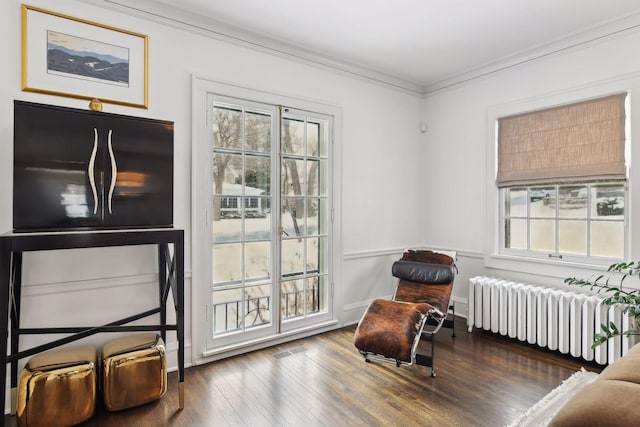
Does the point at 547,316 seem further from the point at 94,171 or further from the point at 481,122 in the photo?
the point at 94,171

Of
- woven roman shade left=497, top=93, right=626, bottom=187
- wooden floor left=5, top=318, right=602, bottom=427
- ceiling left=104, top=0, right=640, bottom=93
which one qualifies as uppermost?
ceiling left=104, top=0, right=640, bottom=93

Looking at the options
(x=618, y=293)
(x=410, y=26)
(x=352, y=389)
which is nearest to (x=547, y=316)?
(x=618, y=293)

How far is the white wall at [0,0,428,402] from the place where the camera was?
2.34 m

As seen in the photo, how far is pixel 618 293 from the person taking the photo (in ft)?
8.63

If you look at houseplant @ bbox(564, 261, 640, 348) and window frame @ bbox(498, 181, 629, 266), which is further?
window frame @ bbox(498, 181, 629, 266)

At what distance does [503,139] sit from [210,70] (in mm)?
3058

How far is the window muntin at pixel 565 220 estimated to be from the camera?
10.2 feet

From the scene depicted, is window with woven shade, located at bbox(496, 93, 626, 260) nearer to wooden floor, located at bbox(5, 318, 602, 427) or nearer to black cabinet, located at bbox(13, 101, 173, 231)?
wooden floor, located at bbox(5, 318, 602, 427)

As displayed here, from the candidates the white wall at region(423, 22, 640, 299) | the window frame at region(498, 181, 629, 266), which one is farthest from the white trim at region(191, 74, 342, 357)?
the window frame at region(498, 181, 629, 266)

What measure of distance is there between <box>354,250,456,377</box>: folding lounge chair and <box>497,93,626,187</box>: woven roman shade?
1.25 meters

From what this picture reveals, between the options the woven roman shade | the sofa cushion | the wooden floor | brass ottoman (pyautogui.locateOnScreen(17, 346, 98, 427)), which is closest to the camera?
the sofa cushion

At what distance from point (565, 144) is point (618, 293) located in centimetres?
143

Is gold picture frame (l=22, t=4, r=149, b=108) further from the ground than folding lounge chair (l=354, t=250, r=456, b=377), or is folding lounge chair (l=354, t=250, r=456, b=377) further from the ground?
gold picture frame (l=22, t=4, r=149, b=108)

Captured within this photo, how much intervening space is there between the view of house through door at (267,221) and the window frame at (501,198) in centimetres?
181
